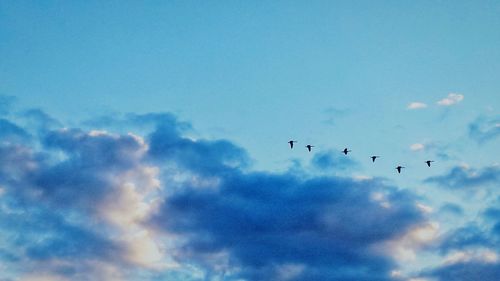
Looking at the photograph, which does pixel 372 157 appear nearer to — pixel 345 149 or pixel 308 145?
pixel 345 149

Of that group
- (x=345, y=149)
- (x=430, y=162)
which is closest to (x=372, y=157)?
(x=345, y=149)

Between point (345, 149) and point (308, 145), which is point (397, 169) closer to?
point (345, 149)

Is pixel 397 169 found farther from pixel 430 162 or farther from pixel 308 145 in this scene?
pixel 308 145

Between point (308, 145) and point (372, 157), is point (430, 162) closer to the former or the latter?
point (372, 157)

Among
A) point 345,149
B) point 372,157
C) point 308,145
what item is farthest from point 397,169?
point 308,145

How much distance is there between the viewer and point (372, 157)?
12088 cm

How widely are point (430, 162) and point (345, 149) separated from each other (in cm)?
2524

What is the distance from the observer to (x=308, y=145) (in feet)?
394

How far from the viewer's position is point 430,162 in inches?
4751

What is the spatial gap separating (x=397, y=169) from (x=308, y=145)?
2764 centimetres

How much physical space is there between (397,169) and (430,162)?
988cm

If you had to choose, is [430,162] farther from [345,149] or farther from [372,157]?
[345,149]

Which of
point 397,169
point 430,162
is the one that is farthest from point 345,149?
point 430,162

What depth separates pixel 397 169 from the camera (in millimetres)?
121125
